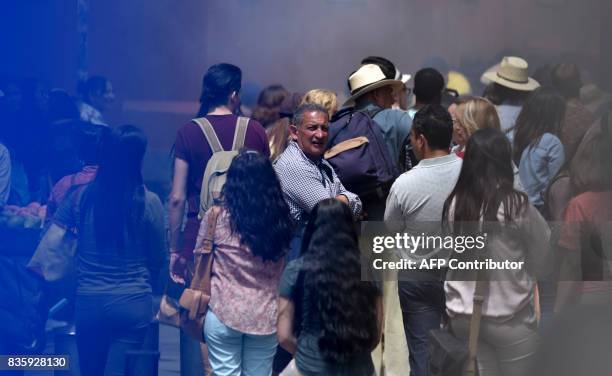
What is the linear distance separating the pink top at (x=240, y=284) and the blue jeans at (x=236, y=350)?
0.15ft

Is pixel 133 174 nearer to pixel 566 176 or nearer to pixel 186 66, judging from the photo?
pixel 186 66

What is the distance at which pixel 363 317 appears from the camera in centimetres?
461

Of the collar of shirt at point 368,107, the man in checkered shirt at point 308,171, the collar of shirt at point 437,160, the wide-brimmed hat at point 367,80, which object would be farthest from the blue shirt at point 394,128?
the man in checkered shirt at point 308,171

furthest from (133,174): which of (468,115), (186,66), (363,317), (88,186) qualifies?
(468,115)

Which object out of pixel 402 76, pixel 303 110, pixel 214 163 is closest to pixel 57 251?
pixel 214 163

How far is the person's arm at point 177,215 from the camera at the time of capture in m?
4.98

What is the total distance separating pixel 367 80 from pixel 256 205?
788mm

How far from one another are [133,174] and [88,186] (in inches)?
8.3

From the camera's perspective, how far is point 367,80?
197 inches

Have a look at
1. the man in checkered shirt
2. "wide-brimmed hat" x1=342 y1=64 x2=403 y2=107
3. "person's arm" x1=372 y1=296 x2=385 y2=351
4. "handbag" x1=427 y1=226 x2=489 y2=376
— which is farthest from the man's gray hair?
"handbag" x1=427 y1=226 x2=489 y2=376

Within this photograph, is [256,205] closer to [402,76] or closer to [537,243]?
[402,76]

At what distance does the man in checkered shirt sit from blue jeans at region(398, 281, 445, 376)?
0.45 meters

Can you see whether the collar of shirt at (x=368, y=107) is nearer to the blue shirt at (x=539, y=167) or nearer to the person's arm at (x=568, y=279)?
the blue shirt at (x=539, y=167)

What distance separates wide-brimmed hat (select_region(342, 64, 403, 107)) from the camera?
493 cm
